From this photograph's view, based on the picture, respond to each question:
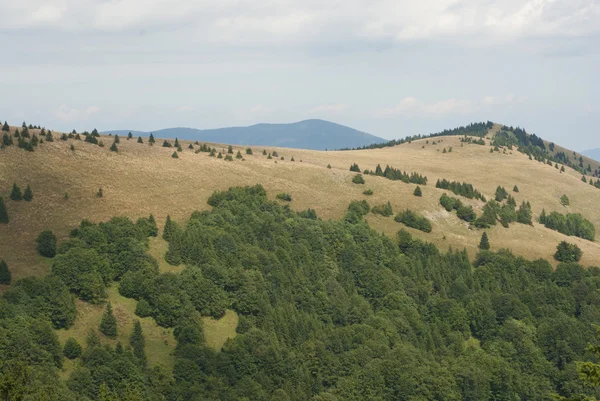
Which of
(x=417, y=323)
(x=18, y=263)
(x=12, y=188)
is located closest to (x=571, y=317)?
(x=417, y=323)

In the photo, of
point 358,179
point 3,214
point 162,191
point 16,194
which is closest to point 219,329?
point 3,214

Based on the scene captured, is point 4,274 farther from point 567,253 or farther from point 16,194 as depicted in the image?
point 567,253

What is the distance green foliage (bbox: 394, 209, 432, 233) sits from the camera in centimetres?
14638

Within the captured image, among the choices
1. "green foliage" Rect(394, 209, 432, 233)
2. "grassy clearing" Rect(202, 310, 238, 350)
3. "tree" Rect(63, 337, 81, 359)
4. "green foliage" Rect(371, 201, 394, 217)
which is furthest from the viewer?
"green foliage" Rect(371, 201, 394, 217)

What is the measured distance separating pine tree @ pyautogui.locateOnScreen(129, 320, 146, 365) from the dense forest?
213 millimetres

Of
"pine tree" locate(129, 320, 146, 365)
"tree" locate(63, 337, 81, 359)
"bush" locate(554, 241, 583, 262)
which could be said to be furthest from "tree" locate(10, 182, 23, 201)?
"bush" locate(554, 241, 583, 262)

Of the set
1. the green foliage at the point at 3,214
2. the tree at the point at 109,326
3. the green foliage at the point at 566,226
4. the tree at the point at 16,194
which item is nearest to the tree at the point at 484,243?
the green foliage at the point at 566,226

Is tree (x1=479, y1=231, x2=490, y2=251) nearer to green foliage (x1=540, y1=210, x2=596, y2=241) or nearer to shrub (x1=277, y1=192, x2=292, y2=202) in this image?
A: shrub (x1=277, y1=192, x2=292, y2=202)

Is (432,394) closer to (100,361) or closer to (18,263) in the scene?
(100,361)

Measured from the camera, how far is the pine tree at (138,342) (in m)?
86.3

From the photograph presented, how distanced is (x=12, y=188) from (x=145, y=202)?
24.5 m

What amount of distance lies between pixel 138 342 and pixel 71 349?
9.56 m

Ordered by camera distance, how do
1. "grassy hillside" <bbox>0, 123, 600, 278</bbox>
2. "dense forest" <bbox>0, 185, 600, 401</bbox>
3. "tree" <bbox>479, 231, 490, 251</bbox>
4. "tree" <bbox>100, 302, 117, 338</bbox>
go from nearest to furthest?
"dense forest" <bbox>0, 185, 600, 401</bbox> < "tree" <bbox>100, 302, 117, 338</bbox> < "grassy hillside" <bbox>0, 123, 600, 278</bbox> < "tree" <bbox>479, 231, 490, 251</bbox>

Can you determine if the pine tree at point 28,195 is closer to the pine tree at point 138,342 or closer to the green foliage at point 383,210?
the pine tree at point 138,342
